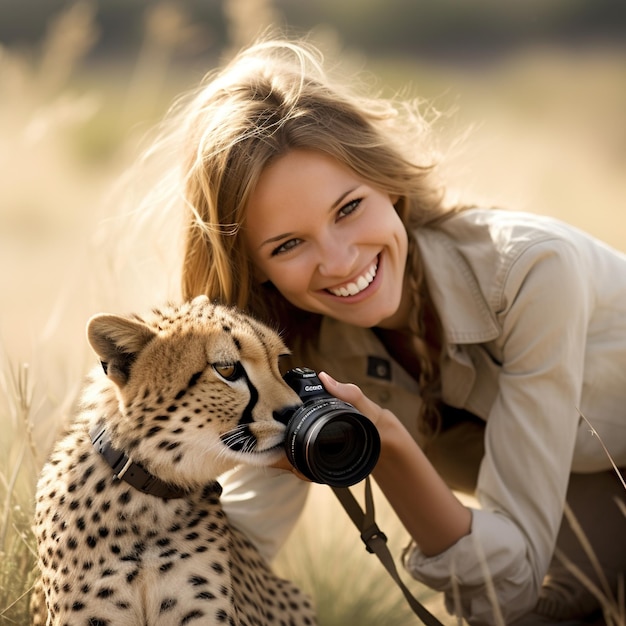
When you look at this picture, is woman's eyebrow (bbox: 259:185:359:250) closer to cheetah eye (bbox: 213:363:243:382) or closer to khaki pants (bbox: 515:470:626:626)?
cheetah eye (bbox: 213:363:243:382)

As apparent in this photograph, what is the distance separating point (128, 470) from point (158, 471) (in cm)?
5

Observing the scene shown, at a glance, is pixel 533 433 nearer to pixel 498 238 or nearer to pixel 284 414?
pixel 498 238

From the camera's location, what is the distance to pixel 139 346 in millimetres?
1488

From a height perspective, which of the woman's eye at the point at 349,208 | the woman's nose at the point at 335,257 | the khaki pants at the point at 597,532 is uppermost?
the woman's eye at the point at 349,208

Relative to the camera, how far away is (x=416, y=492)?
1.77 meters

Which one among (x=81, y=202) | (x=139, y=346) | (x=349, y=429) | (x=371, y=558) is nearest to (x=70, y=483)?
(x=139, y=346)

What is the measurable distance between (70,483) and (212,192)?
0.65 metres

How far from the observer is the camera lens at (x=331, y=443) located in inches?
53.1

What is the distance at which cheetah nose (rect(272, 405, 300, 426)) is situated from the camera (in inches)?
57.9

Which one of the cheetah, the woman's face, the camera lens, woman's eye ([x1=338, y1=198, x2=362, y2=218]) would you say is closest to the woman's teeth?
the woman's face

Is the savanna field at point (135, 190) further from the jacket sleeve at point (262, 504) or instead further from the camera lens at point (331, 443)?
the camera lens at point (331, 443)

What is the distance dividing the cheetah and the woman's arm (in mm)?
265

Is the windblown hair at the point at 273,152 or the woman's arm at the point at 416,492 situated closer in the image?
the woman's arm at the point at 416,492

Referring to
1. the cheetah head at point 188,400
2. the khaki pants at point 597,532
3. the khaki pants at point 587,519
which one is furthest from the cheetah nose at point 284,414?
the khaki pants at point 597,532
